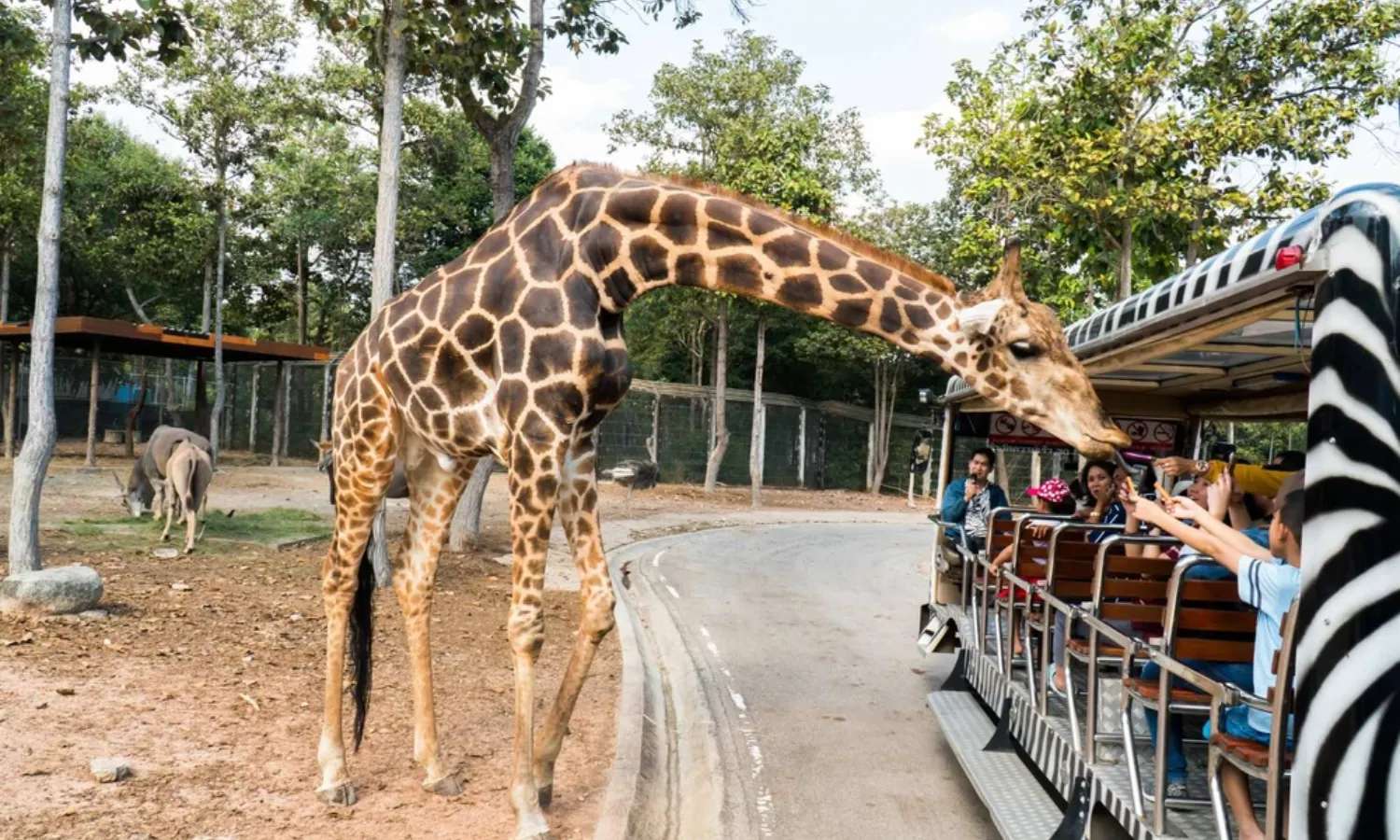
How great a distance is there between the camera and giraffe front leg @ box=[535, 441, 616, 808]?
15.0 feet

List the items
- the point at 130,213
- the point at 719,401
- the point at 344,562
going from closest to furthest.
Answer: the point at 344,562, the point at 719,401, the point at 130,213

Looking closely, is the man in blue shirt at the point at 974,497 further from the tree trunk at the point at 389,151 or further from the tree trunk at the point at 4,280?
the tree trunk at the point at 4,280

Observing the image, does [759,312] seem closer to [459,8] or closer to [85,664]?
[459,8]

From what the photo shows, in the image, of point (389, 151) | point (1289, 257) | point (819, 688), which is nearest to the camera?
point (1289, 257)

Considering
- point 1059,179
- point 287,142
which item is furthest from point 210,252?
point 1059,179

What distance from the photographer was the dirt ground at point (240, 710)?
4.38 metres

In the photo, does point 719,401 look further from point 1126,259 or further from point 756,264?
point 756,264

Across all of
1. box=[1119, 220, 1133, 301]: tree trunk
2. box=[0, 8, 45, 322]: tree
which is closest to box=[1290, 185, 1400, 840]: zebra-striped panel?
box=[1119, 220, 1133, 301]: tree trunk

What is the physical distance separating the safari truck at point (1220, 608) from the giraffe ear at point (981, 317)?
61 cm

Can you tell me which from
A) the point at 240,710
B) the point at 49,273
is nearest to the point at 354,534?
the point at 240,710

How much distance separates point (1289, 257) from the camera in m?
2.67

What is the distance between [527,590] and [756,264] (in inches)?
66.0

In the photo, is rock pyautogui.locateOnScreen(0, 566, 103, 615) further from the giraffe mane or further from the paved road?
the giraffe mane

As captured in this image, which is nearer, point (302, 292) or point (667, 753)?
point (667, 753)
